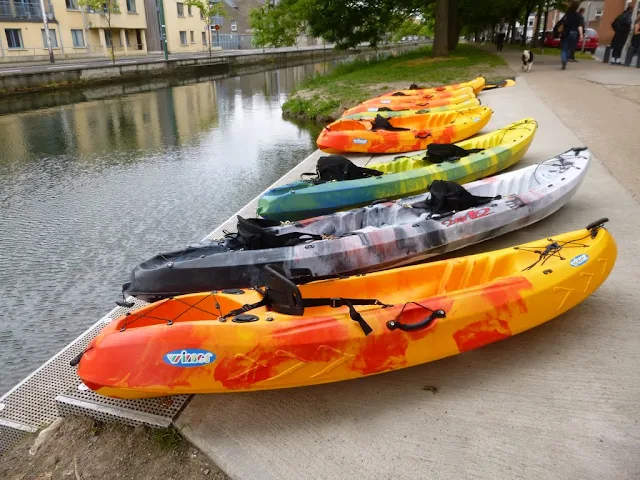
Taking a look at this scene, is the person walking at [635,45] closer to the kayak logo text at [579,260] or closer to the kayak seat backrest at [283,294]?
the kayak logo text at [579,260]

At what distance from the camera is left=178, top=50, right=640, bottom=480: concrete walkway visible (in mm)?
2275

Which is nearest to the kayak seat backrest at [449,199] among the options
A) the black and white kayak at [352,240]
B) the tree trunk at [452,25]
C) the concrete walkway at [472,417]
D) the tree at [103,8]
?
the black and white kayak at [352,240]

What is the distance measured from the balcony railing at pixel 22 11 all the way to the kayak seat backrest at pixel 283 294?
29079mm

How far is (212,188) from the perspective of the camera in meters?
7.87

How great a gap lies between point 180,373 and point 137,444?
441 mm

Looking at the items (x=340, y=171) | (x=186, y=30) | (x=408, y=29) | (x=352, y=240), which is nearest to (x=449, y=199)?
(x=352, y=240)

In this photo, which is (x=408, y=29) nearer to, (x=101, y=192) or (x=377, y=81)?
(x=377, y=81)

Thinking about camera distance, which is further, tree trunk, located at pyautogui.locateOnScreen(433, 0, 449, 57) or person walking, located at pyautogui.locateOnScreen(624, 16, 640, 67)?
tree trunk, located at pyautogui.locateOnScreen(433, 0, 449, 57)

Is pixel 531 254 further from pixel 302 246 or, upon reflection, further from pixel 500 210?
pixel 302 246

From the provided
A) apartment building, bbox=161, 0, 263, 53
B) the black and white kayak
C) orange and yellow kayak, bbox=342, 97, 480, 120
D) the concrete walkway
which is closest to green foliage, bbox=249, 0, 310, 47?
apartment building, bbox=161, 0, 263, 53

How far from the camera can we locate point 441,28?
16.6 meters

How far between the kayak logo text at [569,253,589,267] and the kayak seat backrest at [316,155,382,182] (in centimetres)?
280

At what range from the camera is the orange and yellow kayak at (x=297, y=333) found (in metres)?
2.54

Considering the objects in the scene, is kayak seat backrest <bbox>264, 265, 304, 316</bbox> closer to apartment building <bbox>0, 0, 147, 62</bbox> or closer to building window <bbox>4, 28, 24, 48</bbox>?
apartment building <bbox>0, 0, 147, 62</bbox>
